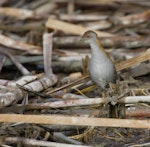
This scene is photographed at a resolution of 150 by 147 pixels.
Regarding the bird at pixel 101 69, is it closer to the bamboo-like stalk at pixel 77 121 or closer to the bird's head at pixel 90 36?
the bird's head at pixel 90 36

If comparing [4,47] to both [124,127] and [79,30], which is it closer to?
[79,30]

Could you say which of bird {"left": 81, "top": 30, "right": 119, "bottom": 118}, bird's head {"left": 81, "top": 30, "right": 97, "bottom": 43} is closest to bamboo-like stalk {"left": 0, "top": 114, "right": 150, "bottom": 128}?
bird {"left": 81, "top": 30, "right": 119, "bottom": 118}

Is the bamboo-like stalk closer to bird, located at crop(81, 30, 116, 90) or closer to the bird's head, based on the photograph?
bird, located at crop(81, 30, 116, 90)

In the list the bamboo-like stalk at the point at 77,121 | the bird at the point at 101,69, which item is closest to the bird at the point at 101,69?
the bird at the point at 101,69

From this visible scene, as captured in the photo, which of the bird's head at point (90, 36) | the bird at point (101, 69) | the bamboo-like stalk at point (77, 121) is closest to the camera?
the bamboo-like stalk at point (77, 121)

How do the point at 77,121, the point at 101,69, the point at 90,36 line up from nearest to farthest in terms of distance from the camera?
the point at 77,121
the point at 101,69
the point at 90,36

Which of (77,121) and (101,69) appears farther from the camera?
(101,69)

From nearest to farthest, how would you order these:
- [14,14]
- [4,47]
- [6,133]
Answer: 1. [6,133]
2. [4,47]
3. [14,14]

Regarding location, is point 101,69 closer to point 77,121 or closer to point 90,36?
point 90,36

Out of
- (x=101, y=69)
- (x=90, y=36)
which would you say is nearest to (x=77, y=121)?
(x=101, y=69)

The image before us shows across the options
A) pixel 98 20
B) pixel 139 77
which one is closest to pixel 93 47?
pixel 139 77

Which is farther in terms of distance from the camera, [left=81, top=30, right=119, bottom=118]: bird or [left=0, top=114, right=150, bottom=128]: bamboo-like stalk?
[left=81, top=30, right=119, bottom=118]: bird
